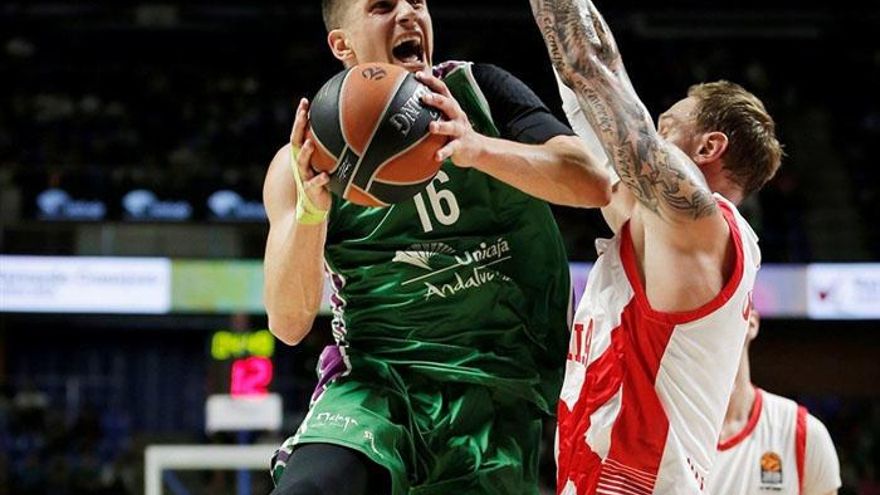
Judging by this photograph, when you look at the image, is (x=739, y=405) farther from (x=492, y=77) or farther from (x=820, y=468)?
(x=492, y=77)

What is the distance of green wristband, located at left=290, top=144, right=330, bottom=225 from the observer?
9.85 feet

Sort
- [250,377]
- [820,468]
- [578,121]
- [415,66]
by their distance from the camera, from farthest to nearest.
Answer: [250,377], [820,468], [578,121], [415,66]

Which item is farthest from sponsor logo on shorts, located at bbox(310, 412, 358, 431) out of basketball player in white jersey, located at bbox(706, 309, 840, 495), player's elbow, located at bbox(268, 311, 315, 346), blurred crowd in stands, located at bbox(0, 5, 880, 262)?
blurred crowd in stands, located at bbox(0, 5, 880, 262)

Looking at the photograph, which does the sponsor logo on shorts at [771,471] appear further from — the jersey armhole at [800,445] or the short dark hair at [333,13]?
the short dark hair at [333,13]

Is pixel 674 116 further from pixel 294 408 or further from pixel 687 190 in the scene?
pixel 294 408

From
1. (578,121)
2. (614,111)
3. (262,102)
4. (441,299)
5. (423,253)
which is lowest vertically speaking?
(441,299)

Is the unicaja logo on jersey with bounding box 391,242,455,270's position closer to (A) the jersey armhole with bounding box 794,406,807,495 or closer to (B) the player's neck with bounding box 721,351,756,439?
(B) the player's neck with bounding box 721,351,756,439

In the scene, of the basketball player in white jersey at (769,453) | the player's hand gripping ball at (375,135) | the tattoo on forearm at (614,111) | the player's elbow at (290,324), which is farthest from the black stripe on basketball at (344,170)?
the basketball player in white jersey at (769,453)

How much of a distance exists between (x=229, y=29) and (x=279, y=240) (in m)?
17.4

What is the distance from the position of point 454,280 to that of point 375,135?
25.5 inches

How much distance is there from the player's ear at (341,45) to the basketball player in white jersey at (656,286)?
0.59 metres

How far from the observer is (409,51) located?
3408 millimetres

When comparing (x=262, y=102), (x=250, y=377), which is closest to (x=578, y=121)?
(x=250, y=377)

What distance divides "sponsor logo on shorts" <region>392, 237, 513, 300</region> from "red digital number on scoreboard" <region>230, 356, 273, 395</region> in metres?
6.75
